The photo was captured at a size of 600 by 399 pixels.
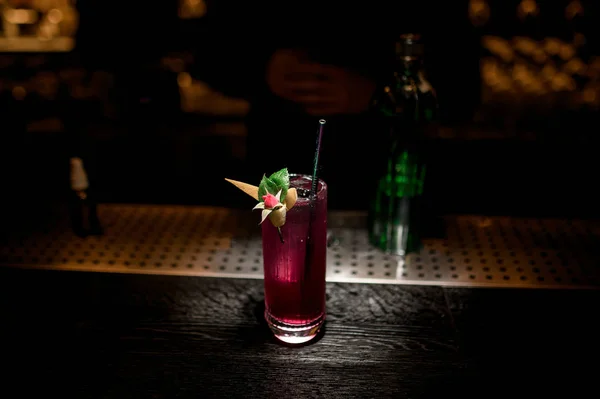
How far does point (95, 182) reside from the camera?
89.7 inches

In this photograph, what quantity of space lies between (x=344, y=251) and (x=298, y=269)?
0.54m

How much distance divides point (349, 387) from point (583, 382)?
20.6 inches

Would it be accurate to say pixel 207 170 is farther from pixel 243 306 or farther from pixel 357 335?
pixel 357 335

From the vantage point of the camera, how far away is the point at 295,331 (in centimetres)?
130

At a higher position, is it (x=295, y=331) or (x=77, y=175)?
(x=77, y=175)

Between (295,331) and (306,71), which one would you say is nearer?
(295,331)

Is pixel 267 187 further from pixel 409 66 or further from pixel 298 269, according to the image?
pixel 409 66

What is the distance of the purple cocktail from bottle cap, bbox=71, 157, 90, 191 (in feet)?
2.60

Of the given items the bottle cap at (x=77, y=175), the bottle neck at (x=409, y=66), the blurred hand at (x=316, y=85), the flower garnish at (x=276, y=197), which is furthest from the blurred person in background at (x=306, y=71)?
the flower garnish at (x=276, y=197)

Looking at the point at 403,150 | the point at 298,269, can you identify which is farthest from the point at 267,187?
the point at 403,150

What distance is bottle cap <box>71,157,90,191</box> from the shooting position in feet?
5.65

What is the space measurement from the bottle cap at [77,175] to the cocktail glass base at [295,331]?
2.83 ft

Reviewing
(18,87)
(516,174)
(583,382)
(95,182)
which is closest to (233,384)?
(583,382)

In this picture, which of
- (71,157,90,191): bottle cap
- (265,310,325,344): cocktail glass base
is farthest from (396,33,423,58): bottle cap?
(71,157,90,191): bottle cap
